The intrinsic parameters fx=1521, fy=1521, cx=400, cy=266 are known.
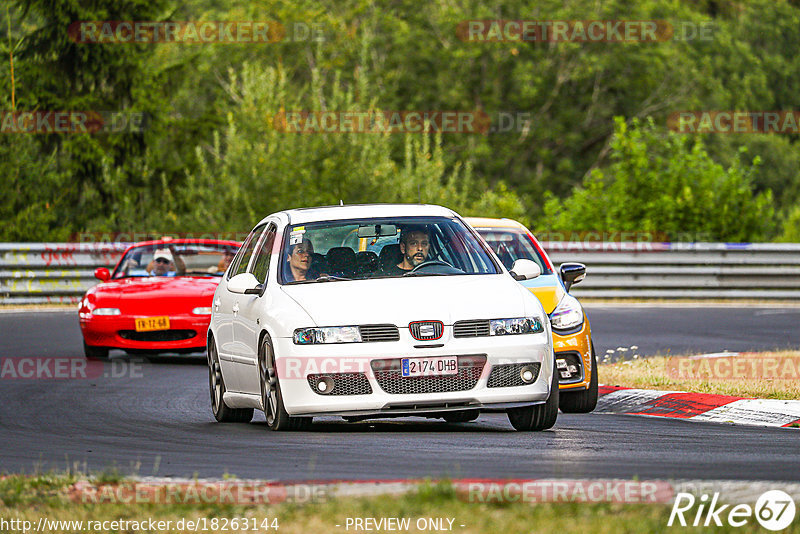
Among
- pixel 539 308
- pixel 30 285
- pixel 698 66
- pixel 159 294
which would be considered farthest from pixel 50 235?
pixel 698 66

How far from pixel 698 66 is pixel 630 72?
5121 mm

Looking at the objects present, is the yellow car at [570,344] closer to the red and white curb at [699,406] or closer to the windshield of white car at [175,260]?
the red and white curb at [699,406]

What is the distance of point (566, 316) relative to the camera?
1185 centimetres

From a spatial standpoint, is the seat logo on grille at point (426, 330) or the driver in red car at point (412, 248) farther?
the driver in red car at point (412, 248)

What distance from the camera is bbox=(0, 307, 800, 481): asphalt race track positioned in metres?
7.66

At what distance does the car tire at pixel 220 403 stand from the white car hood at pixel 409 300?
161 cm

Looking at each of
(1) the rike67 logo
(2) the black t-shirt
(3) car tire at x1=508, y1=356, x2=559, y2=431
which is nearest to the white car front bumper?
(3) car tire at x1=508, y1=356, x2=559, y2=431

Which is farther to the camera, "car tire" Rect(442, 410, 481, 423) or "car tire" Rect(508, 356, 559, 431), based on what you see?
"car tire" Rect(442, 410, 481, 423)

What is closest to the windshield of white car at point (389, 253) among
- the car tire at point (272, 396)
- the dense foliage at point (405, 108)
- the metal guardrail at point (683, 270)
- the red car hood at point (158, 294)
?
the car tire at point (272, 396)

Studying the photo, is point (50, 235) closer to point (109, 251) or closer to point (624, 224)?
→ point (109, 251)

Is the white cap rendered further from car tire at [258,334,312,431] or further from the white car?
car tire at [258,334,312,431]

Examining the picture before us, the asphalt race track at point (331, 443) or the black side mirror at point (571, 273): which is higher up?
the black side mirror at point (571, 273)

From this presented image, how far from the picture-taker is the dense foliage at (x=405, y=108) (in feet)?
107

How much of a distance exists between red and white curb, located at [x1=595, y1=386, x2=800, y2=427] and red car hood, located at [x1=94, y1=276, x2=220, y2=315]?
5.56 m
